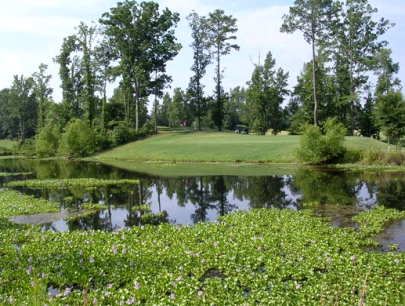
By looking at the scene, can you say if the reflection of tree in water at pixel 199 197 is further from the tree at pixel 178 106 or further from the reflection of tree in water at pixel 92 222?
the tree at pixel 178 106

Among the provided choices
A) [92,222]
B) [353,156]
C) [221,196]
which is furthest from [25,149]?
[92,222]

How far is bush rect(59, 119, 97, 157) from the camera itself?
56312 millimetres

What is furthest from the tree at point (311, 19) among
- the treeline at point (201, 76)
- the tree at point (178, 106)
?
the tree at point (178, 106)

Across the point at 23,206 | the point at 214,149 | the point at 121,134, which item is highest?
the point at 121,134

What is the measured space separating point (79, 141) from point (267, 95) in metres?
38.0

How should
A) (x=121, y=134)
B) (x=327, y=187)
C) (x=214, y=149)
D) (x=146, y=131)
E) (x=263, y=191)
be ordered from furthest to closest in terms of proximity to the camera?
(x=146, y=131)
(x=121, y=134)
(x=214, y=149)
(x=327, y=187)
(x=263, y=191)

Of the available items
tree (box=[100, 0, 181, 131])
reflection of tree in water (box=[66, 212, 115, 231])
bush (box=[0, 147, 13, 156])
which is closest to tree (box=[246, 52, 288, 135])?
tree (box=[100, 0, 181, 131])

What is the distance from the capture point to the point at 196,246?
34.0 feet

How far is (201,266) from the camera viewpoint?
8.93 meters

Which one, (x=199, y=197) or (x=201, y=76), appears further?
(x=201, y=76)

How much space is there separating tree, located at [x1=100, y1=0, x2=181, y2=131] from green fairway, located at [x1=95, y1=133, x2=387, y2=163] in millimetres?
10396

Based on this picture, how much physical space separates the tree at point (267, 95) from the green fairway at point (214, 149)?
18.1 metres

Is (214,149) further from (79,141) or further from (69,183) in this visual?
(79,141)

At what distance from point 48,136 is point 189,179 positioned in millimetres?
44197
